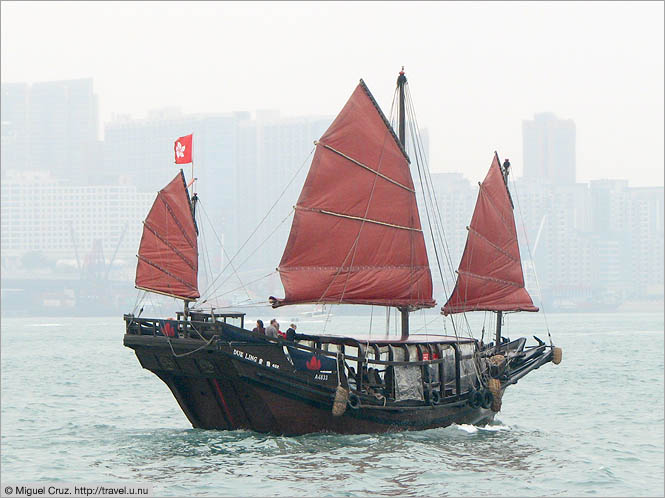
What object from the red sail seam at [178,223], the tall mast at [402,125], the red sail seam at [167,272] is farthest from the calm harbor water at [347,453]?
the red sail seam at [178,223]

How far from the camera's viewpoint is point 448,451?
91.3 ft

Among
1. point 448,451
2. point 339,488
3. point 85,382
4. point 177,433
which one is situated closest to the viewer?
point 339,488

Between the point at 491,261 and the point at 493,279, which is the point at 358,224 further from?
the point at 493,279

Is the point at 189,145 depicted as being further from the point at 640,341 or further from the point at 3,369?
the point at 640,341

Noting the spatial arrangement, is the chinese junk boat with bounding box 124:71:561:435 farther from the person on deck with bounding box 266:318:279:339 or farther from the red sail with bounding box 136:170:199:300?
the person on deck with bounding box 266:318:279:339

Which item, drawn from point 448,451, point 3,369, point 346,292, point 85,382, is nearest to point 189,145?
point 346,292

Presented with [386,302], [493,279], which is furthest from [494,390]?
[493,279]

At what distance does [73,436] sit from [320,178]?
11.1 m

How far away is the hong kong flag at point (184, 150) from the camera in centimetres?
3469

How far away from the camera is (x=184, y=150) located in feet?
116

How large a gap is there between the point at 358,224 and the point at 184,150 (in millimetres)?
6661

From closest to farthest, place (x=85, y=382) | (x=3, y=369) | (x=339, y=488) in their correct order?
1. (x=339, y=488)
2. (x=85, y=382)
3. (x=3, y=369)

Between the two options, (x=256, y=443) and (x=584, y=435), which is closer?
(x=256, y=443)

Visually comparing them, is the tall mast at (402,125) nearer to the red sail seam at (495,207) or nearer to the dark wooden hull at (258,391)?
the dark wooden hull at (258,391)
